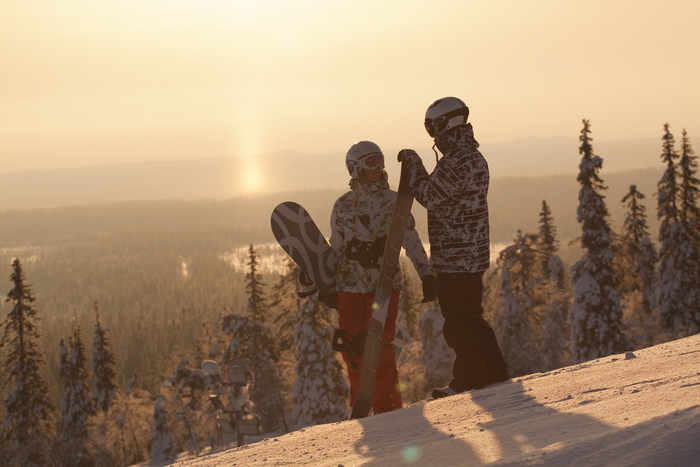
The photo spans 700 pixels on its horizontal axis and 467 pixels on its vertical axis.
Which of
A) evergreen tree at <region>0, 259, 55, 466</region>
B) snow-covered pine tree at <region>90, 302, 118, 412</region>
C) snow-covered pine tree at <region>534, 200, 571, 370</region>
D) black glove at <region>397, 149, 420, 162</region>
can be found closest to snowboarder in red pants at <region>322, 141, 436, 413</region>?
black glove at <region>397, 149, 420, 162</region>

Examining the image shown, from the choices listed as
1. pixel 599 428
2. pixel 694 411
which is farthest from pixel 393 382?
pixel 694 411

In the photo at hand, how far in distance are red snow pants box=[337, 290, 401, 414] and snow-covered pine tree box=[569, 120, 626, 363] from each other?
68.5ft

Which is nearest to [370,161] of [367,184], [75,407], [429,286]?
[367,184]

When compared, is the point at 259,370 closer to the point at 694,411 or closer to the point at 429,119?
the point at 429,119

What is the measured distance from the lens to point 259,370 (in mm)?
37000

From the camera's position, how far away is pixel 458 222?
17.5 ft

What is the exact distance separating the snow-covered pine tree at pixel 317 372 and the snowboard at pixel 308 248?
810 inches

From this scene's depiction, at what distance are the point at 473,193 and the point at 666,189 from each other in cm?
2543

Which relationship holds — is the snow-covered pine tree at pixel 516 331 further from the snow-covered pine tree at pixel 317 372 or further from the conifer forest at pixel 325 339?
the snow-covered pine tree at pixel 317 372

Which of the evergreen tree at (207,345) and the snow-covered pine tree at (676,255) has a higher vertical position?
the snow-covered pine tree at (676,255)

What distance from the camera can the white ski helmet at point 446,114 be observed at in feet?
17.4

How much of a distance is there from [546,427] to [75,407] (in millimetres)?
48269

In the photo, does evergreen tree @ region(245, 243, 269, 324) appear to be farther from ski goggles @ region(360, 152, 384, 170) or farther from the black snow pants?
the black snow pants

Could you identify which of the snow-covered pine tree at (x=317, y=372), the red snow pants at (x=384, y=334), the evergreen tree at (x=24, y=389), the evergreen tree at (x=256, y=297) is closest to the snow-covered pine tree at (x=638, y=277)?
the snow-covered pine tree at (x=317, y=372)
